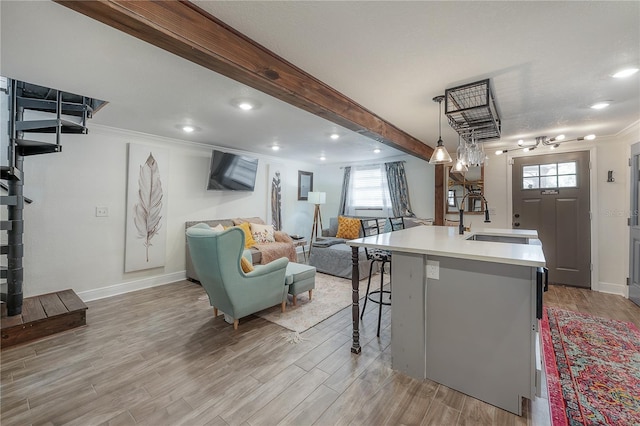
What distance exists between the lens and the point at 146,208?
407 centimetres

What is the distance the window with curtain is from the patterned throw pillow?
2313 mm

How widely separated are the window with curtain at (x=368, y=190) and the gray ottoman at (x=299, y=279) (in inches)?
124

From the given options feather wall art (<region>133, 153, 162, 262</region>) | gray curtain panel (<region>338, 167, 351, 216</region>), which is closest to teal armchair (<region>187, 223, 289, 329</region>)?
feather wall art (<region>133, 153, 162, 262</region>)

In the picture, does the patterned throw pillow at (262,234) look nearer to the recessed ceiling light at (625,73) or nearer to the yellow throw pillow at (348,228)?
the yellow throw pillow at (348,228)

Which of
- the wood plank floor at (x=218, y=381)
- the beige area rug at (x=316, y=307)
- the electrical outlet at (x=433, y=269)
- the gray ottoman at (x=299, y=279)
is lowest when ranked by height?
the wood plank floor at (x=218, y=381)

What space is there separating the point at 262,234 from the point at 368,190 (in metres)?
2.81

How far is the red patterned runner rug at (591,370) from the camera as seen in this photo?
1666 mm

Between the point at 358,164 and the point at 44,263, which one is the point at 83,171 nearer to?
the point at 44,263

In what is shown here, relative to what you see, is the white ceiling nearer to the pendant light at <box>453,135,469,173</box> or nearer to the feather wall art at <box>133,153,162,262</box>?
the pendant light at <box>453,135,469,173</box>

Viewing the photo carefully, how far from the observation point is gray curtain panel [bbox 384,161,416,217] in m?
5.71

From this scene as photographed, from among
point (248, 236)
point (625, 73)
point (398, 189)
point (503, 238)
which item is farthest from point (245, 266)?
point (398, 189)

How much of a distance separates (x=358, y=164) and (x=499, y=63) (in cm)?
461

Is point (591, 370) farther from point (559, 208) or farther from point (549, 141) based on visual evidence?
point (549, 141)

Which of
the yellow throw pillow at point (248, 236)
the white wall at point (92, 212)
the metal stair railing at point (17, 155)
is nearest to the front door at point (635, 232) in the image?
the yellow throw pillow at point (248, 236)
